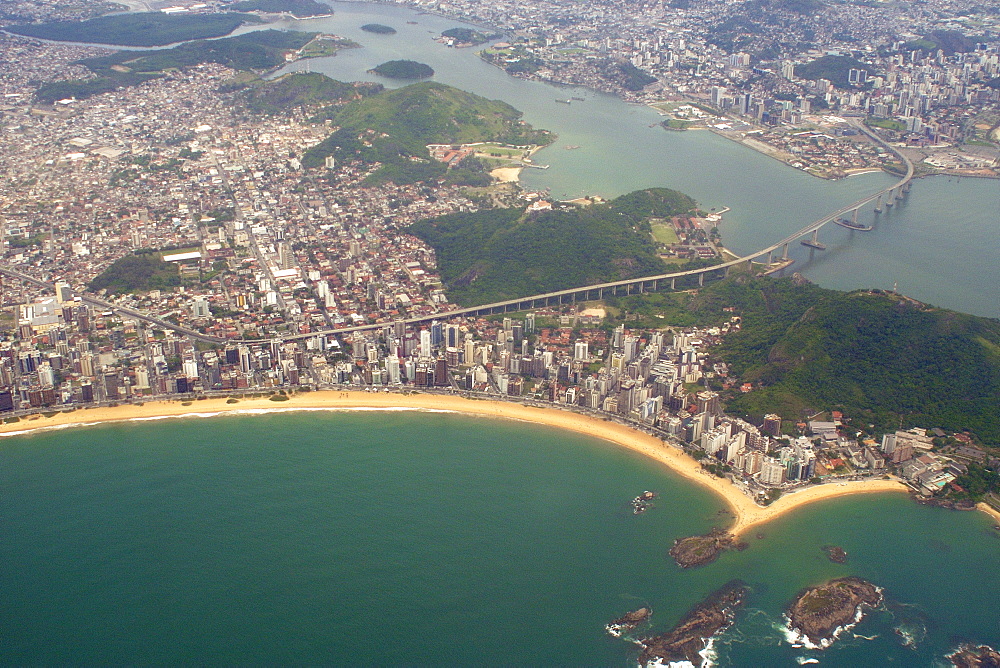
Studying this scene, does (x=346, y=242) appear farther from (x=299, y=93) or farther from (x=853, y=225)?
(x=853, y=225)

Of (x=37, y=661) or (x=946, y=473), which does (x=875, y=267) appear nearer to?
(x=946, y=473)

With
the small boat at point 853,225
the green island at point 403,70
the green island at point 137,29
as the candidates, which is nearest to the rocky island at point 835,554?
the small boat at point 853,225

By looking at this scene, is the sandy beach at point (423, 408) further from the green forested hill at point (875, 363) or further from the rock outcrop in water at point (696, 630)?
the rock outcrop in water at point (696, 630)

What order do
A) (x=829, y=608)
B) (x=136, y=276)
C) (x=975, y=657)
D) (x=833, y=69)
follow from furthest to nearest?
(x=833, y=69) → (x=136, y=276) → (x=829, y=608) → (x=975, y=657)

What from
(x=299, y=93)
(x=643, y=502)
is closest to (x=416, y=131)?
(x=299, y=93)

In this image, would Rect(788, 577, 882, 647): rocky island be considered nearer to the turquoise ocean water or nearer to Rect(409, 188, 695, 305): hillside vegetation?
the turquoise ocean water

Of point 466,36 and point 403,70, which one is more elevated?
point 403,70
